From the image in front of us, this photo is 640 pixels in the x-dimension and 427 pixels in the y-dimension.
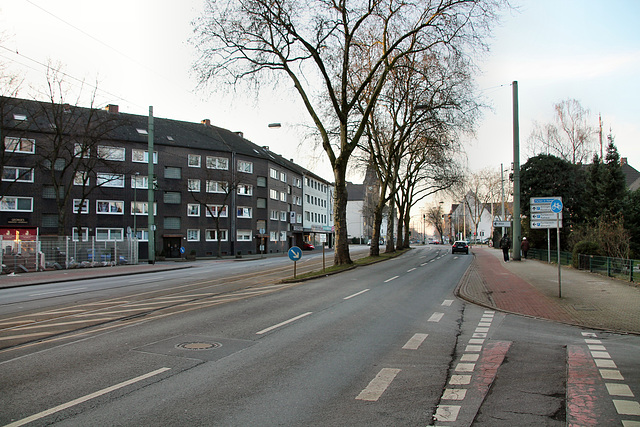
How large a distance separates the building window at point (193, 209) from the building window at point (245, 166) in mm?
7705

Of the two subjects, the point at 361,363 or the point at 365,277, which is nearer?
the point at 361,363

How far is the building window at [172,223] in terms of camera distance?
51409mm

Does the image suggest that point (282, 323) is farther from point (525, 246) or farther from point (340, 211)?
point (525, 246)

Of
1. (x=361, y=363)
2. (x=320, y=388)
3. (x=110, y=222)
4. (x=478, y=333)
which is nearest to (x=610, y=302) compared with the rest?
(x=478, y=333)

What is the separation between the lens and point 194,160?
53.8 meters

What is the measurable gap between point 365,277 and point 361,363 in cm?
1405

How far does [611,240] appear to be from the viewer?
22297mm

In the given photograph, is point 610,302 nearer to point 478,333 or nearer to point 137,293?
A: point 478,333

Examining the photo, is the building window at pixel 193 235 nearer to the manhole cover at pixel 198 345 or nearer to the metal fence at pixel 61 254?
the metal fence at pixel 61 254

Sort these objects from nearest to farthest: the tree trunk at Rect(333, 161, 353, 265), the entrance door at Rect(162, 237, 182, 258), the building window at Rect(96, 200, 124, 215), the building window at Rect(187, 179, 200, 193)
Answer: the tree trunk at Rect(333, 161, 353, 265) → the building window at Rect(96, 200, 124, 215) → the entrance door at Rect(162, 237, 182, 258) → the building window at Rect(187, 179, 200, 193)

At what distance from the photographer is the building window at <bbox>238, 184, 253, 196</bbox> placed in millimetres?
57781

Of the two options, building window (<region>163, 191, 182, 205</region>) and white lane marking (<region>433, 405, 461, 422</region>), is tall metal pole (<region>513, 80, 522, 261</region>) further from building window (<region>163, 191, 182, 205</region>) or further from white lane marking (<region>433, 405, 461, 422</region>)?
building window (<region>163, 191, 182, 205</region>)

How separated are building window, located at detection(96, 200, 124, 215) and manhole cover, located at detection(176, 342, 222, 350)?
4506 cm

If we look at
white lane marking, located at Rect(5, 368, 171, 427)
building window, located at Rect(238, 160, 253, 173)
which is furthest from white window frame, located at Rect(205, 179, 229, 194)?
white lane marking, located at Rect(5, 368, 171, 427)
